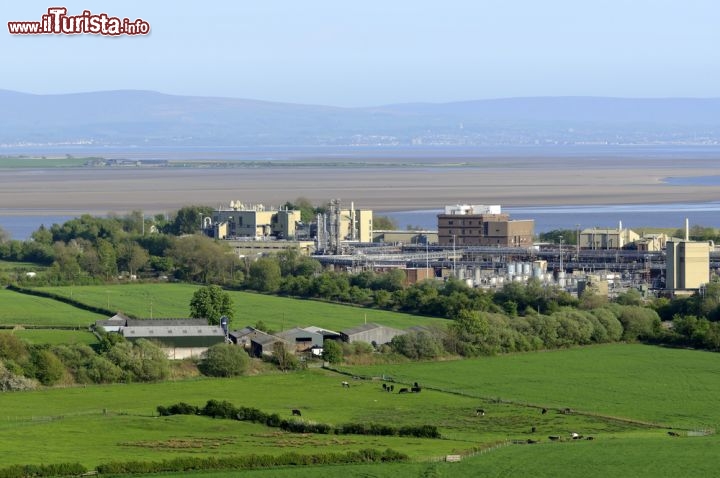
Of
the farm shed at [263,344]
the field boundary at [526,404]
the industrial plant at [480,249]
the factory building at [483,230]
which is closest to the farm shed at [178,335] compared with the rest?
the farm shed at [263,344]

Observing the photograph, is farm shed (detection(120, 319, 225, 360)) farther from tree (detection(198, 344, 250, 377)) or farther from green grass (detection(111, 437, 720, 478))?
green grass (detection(111, 437, 720, 478))

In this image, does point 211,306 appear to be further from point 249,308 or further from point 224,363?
point 224,363

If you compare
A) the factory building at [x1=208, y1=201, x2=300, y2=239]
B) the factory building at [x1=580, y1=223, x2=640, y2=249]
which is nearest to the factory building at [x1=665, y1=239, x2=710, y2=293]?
the factory building at [x1=580, y1=223, x2=640, y2=249]

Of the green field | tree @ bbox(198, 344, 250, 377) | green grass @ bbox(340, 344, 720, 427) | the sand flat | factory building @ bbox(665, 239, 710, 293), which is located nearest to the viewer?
green grass @ bbox(340, 344, 720, 427)

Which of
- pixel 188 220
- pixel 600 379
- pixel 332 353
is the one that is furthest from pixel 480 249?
pixel 600 379

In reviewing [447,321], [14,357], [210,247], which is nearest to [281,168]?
[210,247]

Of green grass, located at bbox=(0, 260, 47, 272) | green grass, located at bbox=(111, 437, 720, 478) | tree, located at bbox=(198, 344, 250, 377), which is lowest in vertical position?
green grass, located at bbox=(111, 437, 720, 478)
